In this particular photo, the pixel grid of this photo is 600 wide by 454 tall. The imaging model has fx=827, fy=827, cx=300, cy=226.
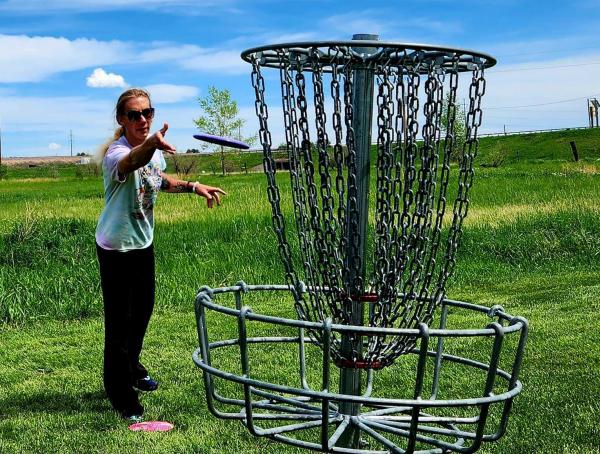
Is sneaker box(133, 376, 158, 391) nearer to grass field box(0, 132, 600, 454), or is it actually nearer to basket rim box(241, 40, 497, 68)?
grass field box(0, 132, 600, 454)

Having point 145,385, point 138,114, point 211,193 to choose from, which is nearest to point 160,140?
point 211,193

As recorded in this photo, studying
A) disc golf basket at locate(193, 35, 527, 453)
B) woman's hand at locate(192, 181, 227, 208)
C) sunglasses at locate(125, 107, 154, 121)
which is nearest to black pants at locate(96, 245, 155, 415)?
sunglasses at locate(125, 107, 154, 121)

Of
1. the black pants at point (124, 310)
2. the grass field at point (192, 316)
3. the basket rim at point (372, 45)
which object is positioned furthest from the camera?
the black pants at point (124, 310)

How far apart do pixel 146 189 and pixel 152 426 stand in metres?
1.39

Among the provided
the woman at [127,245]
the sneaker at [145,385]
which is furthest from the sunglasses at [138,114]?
the sneaker at [145,385]

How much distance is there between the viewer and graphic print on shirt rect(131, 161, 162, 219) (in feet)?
16.0

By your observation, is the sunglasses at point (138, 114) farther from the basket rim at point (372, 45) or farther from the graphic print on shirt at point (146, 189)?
the basket rim at point (372, 45)

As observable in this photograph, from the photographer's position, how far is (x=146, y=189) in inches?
194

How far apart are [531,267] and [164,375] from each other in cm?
657

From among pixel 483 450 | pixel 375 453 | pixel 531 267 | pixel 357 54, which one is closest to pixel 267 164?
pixel 357 54

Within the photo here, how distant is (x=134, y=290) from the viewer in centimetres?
507

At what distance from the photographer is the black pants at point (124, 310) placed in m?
4.91

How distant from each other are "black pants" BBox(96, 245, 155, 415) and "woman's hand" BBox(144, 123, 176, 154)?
7.10 feet

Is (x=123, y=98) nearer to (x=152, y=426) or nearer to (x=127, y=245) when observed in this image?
(x=127, y=245)
